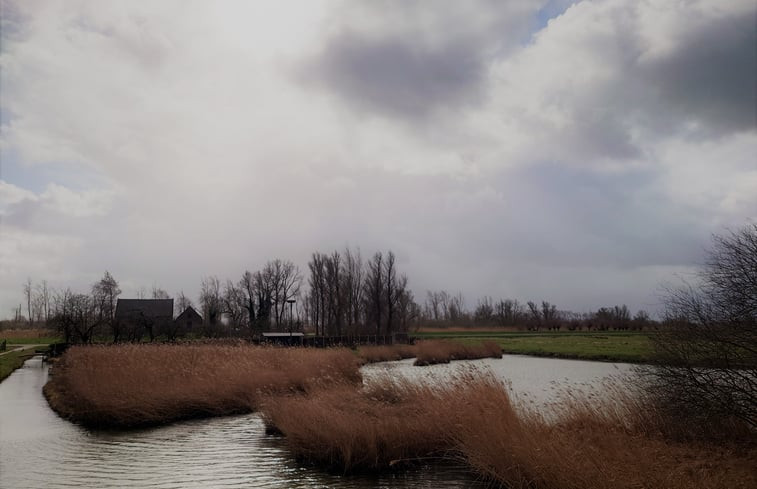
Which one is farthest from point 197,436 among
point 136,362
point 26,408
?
point 26,408

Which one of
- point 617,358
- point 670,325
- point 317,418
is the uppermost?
point 670,325

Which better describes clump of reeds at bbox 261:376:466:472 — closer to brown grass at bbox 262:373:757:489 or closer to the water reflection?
brown grass at bbox 262:373:757:489

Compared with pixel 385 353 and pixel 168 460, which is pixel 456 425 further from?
pixel 385 353

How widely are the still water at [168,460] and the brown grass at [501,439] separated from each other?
620 mm

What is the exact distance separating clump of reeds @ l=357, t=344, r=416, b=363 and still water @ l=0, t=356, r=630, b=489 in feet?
77.7

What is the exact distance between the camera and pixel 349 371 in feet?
70.8

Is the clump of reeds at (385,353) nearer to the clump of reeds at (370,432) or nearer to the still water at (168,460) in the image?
the still water at (168,460)

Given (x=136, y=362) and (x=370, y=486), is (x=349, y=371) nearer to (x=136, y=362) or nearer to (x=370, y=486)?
(x=136, y=362)

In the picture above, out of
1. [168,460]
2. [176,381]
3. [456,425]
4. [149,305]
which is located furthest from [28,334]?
[456,425]

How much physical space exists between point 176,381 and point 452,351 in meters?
26.9

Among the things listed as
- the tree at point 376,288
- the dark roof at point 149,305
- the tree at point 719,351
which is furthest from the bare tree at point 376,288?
the tree at point 719,351

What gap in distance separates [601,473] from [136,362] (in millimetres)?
18293

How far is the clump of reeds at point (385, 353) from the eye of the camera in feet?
133

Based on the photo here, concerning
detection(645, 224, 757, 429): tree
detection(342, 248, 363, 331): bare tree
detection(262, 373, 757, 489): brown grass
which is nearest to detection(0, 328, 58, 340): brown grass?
detection(342, 248, 363, 331): bare tree
